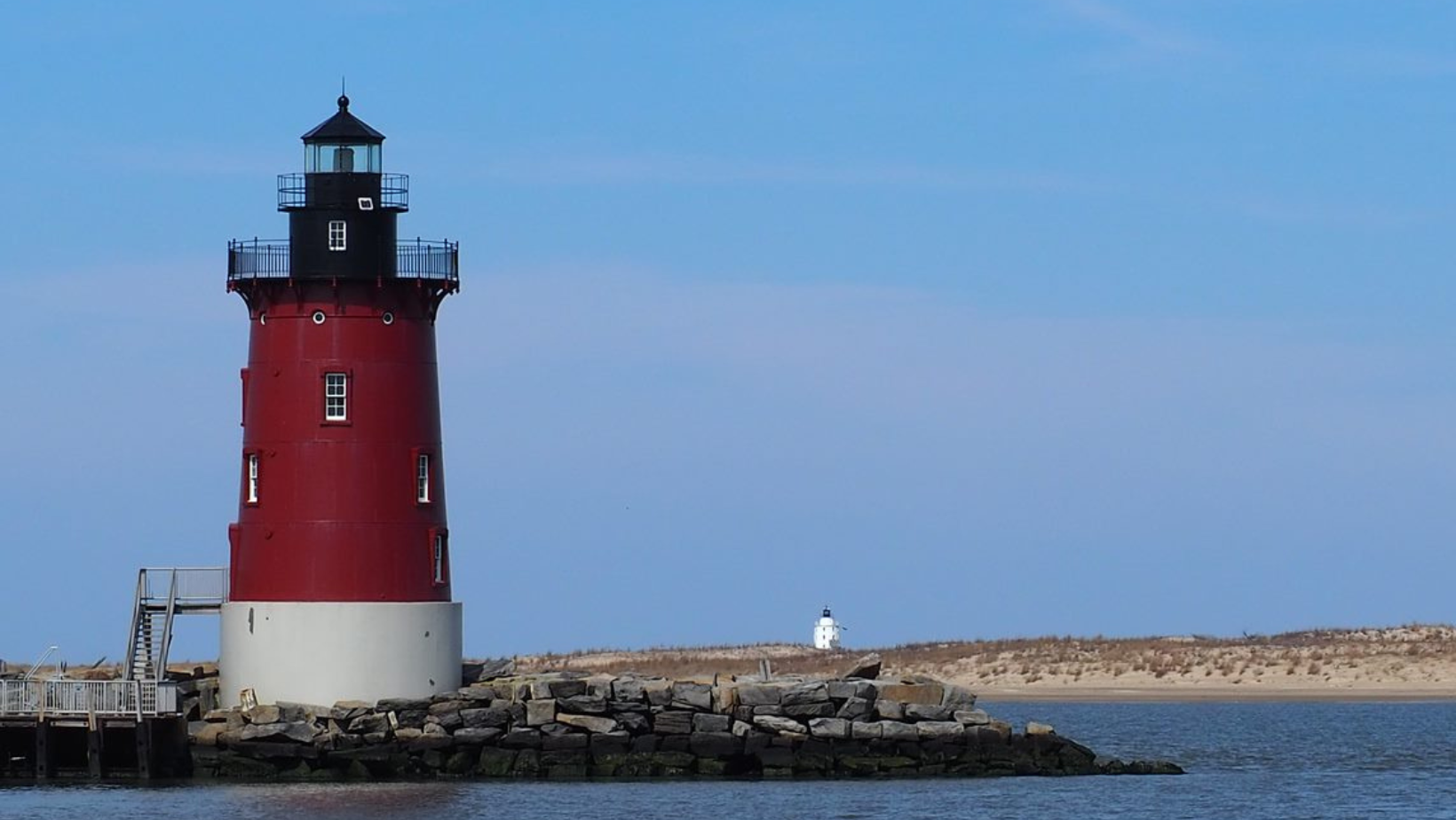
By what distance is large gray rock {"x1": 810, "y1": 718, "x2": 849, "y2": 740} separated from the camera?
45438 mm

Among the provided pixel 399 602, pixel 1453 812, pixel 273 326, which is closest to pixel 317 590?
pixel 399 602

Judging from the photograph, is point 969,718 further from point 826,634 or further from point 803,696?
point 826,634

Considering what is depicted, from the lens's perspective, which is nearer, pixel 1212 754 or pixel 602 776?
pixel 602 776

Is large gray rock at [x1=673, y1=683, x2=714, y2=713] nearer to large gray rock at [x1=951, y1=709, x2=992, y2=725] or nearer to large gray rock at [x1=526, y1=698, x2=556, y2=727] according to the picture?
large gray rock at [x1=526, y1=698, x2=556, y2=727]

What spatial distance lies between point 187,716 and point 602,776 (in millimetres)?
6862

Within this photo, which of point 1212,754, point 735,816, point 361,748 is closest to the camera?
point 735,816

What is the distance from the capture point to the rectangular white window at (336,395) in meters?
46.1

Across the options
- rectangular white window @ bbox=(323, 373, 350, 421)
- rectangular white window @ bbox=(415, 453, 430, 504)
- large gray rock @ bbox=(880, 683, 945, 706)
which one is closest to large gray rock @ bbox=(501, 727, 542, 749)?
rectangular white window @ bbox=(415, 453, 430, 504)

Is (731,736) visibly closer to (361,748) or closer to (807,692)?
(807,692)

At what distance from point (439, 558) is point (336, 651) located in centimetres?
247

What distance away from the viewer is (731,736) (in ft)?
148

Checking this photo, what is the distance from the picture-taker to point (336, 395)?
46125 mm

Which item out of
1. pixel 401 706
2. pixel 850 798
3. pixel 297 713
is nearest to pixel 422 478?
pixel 401 706

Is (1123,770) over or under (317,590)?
under
